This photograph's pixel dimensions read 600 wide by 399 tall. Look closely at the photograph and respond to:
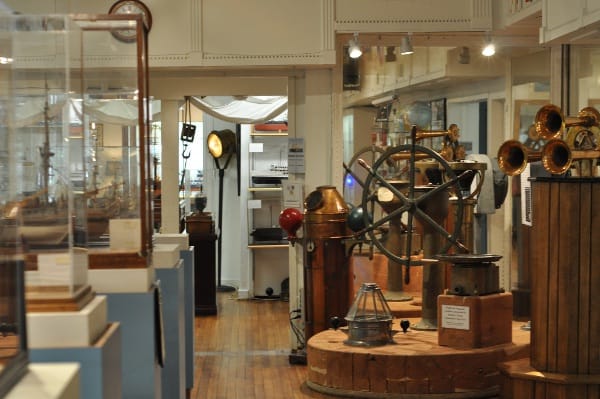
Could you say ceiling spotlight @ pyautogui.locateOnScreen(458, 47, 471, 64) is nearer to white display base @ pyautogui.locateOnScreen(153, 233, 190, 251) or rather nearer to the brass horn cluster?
the brass horn cluster

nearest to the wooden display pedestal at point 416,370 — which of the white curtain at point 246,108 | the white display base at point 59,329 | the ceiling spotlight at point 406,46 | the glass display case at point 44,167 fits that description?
the ceiling spotlight at point 406,46

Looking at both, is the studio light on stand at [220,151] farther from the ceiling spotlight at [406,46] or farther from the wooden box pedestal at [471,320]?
the wooden box pedestal at [471,320]

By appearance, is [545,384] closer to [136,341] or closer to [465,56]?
[136,341]

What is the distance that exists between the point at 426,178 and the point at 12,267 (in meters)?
6.25

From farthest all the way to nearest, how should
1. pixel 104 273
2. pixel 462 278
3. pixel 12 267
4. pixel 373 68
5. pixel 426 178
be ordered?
pixel 373 68 → pixel 426 178 → pixel 462 278 → pixel 104 273 → pixel 12 267

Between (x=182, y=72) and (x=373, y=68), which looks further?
(x=373, y=68)

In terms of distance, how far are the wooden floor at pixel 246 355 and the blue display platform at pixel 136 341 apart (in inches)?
119

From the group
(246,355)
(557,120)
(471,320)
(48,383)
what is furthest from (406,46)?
(48,383)

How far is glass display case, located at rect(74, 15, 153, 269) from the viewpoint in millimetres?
4285

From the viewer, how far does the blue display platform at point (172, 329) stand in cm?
491

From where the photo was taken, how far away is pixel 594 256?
5.57 meters

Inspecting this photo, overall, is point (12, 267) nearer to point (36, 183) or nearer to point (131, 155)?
point (36, 183)

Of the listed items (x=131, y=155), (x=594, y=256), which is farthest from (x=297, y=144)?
(x=131, y=155)

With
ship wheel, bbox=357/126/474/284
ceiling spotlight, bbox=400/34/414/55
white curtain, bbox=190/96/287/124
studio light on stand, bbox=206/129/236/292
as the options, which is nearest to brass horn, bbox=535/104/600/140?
ship wheel, bbox=357/126/474/284
